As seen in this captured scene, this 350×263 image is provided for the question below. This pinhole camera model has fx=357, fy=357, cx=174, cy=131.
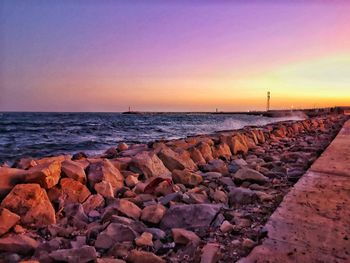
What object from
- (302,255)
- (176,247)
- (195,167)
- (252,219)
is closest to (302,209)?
(252,219)

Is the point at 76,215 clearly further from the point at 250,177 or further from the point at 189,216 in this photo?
the point at 250,177

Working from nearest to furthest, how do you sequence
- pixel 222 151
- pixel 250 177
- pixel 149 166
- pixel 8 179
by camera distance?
pixel 8 179
pixel 250 177
pixel 149 166
pixel 222 151

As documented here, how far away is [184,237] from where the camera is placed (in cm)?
269

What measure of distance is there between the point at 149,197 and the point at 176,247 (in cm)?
138

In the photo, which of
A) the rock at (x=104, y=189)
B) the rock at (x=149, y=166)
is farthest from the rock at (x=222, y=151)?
the rock at (x=104, y=189)

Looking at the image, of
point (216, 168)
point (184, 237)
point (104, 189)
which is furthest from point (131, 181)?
point (184, 237)

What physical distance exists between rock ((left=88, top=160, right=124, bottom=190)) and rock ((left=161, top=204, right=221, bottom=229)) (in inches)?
54.4

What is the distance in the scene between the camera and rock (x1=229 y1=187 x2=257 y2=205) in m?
3.76

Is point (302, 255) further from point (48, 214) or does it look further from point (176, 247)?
point (48, 214)

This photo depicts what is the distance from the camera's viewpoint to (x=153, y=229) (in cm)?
296

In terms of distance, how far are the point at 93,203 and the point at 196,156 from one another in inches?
127

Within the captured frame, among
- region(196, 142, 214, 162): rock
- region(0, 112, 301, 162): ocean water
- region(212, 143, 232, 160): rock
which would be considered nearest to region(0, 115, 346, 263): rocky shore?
region(196, 142, 214, 162): rock

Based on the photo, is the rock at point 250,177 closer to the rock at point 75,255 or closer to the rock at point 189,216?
the rock at point 189,216

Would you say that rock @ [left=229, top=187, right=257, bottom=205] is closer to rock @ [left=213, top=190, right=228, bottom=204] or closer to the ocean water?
rock @ [left=213, top=190, right=228, bottom=204]
